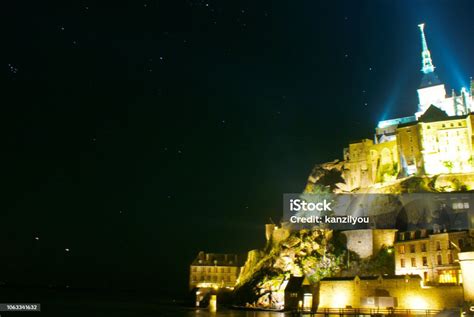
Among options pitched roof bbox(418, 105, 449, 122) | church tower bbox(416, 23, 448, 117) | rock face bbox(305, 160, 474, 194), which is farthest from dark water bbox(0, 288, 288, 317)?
church tower bbox(416, 23, 448, 117)

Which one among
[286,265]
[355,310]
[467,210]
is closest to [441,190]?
[467,210]

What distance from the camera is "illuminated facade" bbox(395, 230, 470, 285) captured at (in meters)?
46.9

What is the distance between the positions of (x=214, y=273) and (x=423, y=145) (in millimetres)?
45157

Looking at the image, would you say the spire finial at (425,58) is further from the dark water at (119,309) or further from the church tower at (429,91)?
the dark water at (119,309)

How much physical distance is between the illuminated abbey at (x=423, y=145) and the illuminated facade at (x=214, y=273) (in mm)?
26946

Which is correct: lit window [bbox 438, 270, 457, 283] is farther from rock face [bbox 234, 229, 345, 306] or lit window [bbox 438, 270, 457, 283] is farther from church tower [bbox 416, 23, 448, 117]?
church tower [bbox 416, 23, 448, 117]

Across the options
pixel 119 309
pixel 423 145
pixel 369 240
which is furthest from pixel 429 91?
pixel 119 309

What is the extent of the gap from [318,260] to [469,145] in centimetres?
2860

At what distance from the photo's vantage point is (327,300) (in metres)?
50.1

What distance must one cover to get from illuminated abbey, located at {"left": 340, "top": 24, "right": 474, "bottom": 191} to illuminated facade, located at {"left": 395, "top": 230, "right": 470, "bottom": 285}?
21.5 m

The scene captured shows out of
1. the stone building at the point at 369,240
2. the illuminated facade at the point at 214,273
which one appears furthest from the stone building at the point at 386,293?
the illuminated facade at the point at 214,273

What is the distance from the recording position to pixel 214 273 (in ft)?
302

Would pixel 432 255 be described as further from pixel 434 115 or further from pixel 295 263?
pixel 434 115

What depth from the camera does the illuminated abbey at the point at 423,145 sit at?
71.0m
